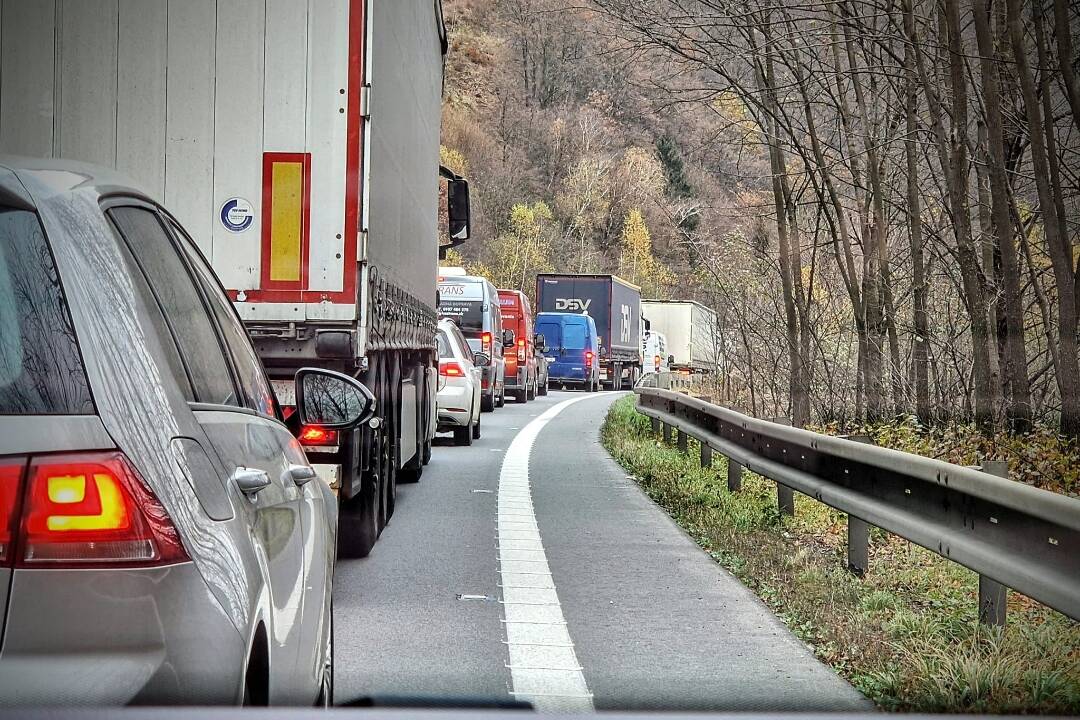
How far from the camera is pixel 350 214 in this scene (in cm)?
804

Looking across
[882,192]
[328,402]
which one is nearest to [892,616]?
[328,402]

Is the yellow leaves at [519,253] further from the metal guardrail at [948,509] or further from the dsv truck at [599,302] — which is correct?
the metal guardrail at [948,509]

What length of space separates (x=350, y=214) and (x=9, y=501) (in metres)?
5.93

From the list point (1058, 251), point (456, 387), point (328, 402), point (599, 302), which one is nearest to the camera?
point (328, 402)

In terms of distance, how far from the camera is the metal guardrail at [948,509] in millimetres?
5113

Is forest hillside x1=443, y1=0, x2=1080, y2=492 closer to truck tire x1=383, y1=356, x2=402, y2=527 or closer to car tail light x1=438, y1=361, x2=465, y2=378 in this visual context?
truck tire x1=383, y1=356, x2=402, y2=527

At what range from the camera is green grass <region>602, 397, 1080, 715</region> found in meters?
5.21

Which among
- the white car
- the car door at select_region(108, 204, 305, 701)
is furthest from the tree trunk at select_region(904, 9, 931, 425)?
the car door at select_region(108, 204, 305, 701)

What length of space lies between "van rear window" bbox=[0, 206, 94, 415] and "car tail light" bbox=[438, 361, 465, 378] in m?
16.9

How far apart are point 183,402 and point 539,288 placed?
50004 mm

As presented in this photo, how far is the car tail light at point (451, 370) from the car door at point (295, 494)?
49.3 feet

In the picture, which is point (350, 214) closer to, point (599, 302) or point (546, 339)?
point (546, 339)

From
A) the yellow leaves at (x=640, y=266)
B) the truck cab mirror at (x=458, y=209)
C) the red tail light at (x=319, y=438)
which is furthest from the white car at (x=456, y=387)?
the yellow leaves at (x=640, y=266)

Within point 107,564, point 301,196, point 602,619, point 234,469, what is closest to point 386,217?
point 301,196
